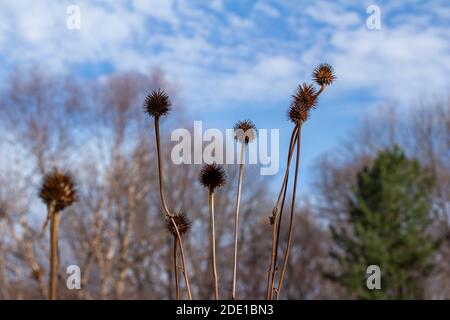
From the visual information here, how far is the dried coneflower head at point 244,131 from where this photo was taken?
155 cm

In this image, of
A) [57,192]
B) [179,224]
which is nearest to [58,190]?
[57,192]

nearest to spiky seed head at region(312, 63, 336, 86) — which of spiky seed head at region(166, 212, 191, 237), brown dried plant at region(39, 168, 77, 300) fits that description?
spiky seed head at region(166, 212, 191, 237)

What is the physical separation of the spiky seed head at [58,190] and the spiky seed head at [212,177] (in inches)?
18.6

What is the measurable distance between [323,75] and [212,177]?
39 cm

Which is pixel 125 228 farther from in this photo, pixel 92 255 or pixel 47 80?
pixel 47 80

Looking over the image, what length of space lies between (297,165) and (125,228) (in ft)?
56.7

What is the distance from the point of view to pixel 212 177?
59.9 inches

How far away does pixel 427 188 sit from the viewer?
21750mm

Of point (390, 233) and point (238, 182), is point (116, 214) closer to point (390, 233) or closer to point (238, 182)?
point (390, 233)

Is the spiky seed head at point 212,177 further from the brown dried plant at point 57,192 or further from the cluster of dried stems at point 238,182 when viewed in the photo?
the brown dried plant at point 57,192
